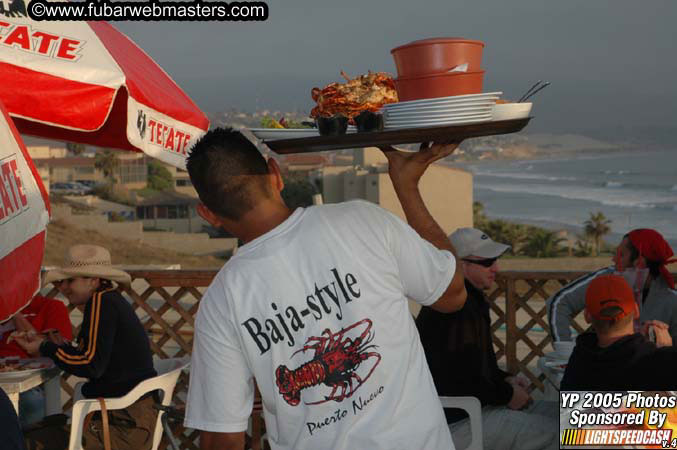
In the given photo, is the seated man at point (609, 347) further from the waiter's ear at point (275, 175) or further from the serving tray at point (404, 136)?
the waiter's ear at point (275, 175)

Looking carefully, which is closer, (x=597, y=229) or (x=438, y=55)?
(x=438, y=55)

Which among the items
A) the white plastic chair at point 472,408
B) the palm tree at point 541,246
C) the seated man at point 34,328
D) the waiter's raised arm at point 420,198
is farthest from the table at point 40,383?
the palm tree at point 541,246

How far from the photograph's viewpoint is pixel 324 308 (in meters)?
1.39

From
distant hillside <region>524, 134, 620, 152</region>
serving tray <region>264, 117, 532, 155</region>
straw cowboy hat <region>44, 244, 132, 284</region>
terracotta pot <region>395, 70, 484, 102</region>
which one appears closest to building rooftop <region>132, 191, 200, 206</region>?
distant hillside <region>524, 134, 620, 152</region>

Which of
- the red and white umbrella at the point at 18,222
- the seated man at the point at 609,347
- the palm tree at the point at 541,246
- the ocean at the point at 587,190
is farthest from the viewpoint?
the ocean at the point at 587,190

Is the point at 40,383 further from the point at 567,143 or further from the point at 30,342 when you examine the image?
the point at 567,143

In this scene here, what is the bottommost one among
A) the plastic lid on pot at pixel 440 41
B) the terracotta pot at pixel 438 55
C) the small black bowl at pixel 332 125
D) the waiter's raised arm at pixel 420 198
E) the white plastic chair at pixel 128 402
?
the white plastic chair at pixel 128 402

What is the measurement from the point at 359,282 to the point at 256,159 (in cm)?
31

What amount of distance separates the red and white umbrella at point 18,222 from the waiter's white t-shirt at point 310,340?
924 mm

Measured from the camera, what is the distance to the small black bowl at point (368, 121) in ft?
5.05

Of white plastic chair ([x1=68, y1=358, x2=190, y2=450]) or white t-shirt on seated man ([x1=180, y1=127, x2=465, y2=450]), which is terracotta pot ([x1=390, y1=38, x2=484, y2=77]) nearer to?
white t-shirt on seated man ([x1=180, y1=127, x2=465, y2=450])

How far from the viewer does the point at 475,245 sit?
10.6 ft

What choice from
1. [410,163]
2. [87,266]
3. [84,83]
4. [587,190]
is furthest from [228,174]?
[587,190]

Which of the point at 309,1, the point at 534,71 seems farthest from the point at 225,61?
the point at 534,71
